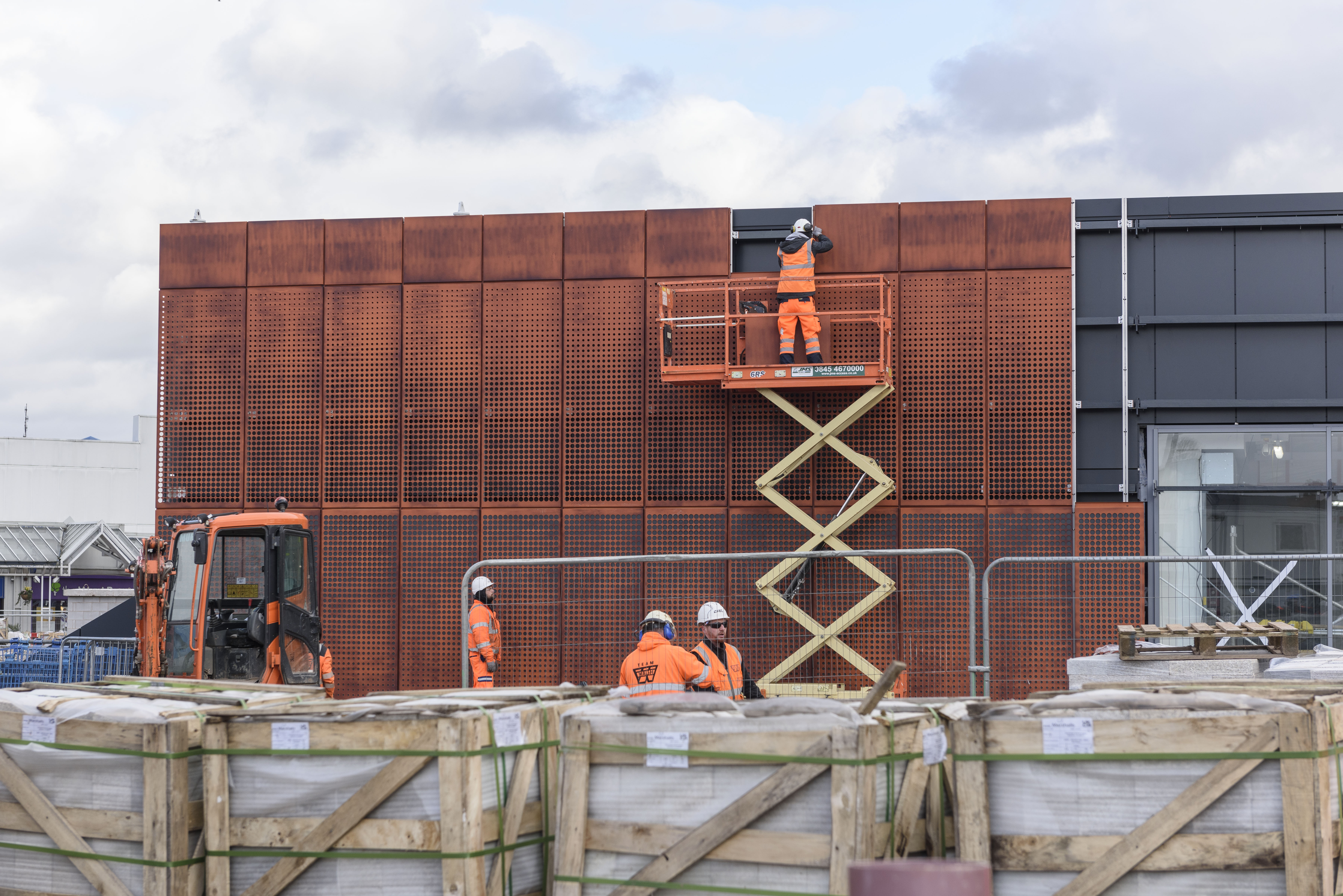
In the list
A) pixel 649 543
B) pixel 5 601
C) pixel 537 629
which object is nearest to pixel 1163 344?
pixel 649 543

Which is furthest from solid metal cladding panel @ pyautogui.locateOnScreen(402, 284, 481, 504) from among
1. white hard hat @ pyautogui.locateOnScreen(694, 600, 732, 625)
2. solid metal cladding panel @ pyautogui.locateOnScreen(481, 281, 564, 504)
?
white hard hat @ pyautogui.locateOnScreen(694, 600, 732, 625)

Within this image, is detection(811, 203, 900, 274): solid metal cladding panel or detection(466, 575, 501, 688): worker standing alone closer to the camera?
detection(466, 575, 501, 688): worker standing alone

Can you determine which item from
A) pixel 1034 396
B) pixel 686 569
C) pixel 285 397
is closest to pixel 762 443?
pixel 686 569

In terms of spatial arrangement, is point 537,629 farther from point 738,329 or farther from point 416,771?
point 416,771

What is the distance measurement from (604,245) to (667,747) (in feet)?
40.8

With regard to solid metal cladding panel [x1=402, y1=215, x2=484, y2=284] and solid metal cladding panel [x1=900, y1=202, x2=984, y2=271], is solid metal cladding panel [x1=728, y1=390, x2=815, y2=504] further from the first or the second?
solid metal cladding panel [x1=402, y1=215, x2=484, y2=284]

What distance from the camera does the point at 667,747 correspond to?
5938 millimetres

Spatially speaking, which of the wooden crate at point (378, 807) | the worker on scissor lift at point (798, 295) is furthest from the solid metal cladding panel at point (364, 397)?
the wooden crate at point (378, 807)

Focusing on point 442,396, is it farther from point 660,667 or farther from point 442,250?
point 660,667

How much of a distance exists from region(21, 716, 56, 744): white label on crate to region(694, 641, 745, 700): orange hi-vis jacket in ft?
15.2

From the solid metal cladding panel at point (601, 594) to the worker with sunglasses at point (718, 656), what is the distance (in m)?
6.49

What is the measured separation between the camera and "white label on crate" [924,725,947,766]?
6223 millimetres

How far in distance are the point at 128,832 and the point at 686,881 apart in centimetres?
294

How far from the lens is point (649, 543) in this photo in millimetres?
17281
